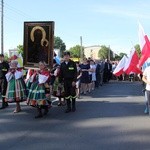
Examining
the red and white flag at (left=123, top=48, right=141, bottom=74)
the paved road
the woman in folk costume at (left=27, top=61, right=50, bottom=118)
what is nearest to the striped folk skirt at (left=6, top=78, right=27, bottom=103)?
the paved road

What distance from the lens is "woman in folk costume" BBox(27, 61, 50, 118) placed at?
12.0 m

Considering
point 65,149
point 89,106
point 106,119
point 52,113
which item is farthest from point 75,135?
point 89,106

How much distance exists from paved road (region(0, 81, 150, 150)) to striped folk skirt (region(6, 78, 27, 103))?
461 mm

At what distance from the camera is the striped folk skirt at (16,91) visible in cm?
1267

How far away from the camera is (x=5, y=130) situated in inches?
395

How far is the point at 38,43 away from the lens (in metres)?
13.3

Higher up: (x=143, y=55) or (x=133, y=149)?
(x=143, y=55)

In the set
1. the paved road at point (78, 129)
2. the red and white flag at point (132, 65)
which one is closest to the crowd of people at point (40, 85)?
the paved road at point (78, 129)

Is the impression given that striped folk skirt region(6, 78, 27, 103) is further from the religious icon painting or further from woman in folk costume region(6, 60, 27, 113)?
the religious icon painting

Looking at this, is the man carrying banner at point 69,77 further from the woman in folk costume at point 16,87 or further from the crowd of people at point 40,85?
the woman in folk costume at point 16,87

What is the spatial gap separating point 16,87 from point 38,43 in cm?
160

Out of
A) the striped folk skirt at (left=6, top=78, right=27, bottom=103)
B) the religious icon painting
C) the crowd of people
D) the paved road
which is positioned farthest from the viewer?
the religious icon painting

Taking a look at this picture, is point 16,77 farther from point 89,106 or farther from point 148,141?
point 148,141

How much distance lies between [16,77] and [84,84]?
792cm
